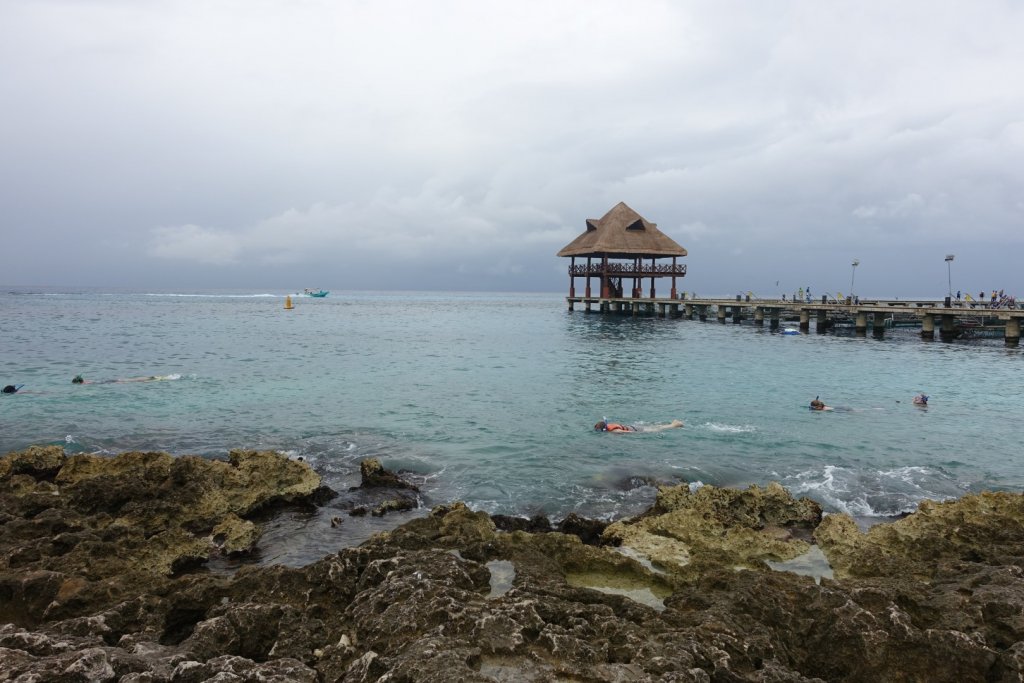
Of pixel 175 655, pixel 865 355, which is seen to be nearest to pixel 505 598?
pixel 175 655

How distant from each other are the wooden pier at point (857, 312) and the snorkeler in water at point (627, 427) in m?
30.2

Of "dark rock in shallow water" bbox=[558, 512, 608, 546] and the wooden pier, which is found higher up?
the wooden pier

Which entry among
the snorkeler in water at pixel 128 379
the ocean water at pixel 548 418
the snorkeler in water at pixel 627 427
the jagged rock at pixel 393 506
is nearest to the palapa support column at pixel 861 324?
the ocean water at pixel 548 418

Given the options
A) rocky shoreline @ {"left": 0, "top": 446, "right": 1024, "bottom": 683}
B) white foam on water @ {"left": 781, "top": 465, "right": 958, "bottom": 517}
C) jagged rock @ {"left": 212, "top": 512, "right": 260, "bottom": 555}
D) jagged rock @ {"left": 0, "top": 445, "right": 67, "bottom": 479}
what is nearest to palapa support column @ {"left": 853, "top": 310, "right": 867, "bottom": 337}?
white foam on water @ {"left": 781, "top": 465, "right": 958, "bottom": 517}

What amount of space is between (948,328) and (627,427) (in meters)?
35.3

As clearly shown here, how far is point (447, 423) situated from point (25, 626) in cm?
1116

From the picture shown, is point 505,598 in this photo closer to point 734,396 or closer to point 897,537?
point 897,537

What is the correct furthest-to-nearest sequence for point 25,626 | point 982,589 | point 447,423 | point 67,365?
point 67,365
point 447,423
point 982,589
point 25,626

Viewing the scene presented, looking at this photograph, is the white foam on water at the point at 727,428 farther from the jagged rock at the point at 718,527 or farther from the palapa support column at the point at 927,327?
the palapa support column at the point at 927,327

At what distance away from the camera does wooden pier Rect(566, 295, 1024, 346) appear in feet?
124

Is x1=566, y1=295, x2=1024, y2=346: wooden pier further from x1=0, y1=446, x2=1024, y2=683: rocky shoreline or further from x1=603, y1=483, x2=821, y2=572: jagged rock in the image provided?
x1=0, y1=446, x2=1024, y2=683: rocky shoreline

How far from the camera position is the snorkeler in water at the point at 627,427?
584 inches

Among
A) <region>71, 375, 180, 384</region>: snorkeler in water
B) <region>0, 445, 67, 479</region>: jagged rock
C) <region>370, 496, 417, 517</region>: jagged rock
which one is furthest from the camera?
<region>71, 375, 180, 384</region>: snorkeler in water

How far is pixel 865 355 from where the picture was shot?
3170 cm
